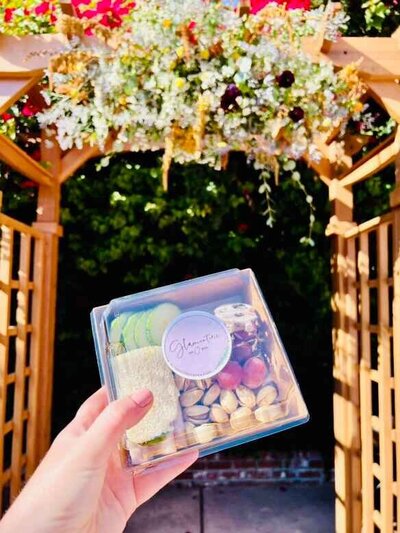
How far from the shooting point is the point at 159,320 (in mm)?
956

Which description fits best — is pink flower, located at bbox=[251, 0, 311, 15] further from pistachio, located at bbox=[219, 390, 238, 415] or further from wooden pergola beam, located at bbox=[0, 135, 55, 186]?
pistachio, located at bbox=[219, 390, 238, 415]

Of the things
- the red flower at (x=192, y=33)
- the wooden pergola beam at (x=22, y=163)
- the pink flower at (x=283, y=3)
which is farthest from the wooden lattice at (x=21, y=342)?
the pink flower at (x=283, y=3)

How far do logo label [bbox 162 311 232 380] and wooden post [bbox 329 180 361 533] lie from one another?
63.4 inches

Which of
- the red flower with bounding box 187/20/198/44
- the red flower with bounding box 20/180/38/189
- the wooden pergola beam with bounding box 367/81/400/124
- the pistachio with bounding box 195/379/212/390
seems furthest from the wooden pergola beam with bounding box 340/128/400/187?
the red flower with bounding box 20/180/38/189

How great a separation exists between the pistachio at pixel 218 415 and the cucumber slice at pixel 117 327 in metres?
0.21

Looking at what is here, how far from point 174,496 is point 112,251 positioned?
54.9 inches

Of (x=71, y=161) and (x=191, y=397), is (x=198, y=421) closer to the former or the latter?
(x=191, y=397)

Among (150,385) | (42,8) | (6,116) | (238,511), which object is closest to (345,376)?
(238,511)

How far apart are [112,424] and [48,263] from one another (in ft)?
5.57

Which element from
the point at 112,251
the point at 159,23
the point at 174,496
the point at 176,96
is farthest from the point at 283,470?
the point at 159,23

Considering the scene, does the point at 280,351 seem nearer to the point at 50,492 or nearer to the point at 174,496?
the point at 50,492

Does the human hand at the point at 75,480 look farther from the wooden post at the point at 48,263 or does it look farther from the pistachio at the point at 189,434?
the wooden post at the point at 48,263

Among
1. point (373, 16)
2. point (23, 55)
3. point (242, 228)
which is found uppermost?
point (373, 16)

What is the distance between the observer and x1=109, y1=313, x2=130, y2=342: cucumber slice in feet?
3.11
